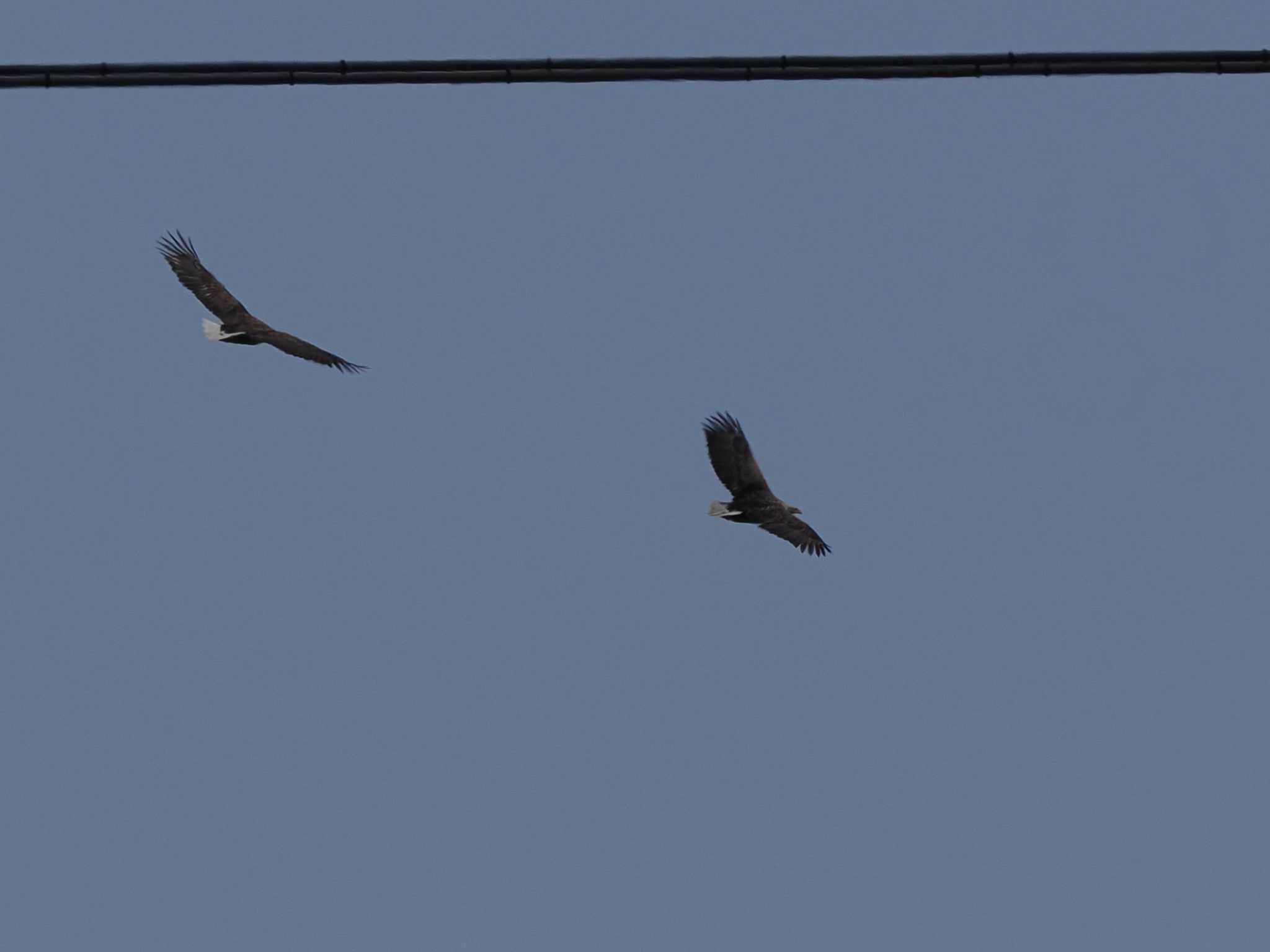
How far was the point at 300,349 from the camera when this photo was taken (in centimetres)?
2297

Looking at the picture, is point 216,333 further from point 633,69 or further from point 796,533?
point 633,69

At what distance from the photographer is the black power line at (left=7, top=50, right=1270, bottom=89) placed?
9109 millimetres

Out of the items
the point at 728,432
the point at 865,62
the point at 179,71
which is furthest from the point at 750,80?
the point at 728,432

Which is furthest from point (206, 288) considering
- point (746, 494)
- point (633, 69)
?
point (633, 69)

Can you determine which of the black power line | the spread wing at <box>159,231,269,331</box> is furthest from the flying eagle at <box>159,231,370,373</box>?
the black power line

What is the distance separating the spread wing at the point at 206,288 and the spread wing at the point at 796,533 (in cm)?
656

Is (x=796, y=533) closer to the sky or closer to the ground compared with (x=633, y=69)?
closer to the sky

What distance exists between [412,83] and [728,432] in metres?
14.7

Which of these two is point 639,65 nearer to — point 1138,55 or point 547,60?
point 547,60

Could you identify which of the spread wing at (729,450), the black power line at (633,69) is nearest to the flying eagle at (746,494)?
the spread wing at (729,450)

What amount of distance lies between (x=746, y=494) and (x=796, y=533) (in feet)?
3.43

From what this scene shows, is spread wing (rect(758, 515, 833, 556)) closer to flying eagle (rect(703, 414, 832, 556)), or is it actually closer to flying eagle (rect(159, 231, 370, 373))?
flying eagle (rect(703, 414, 832, 556))

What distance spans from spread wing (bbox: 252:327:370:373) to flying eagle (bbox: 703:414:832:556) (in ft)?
14.0

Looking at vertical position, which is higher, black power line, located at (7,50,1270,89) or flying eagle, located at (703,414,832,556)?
flying eagle, located at (703,414,832,556)
